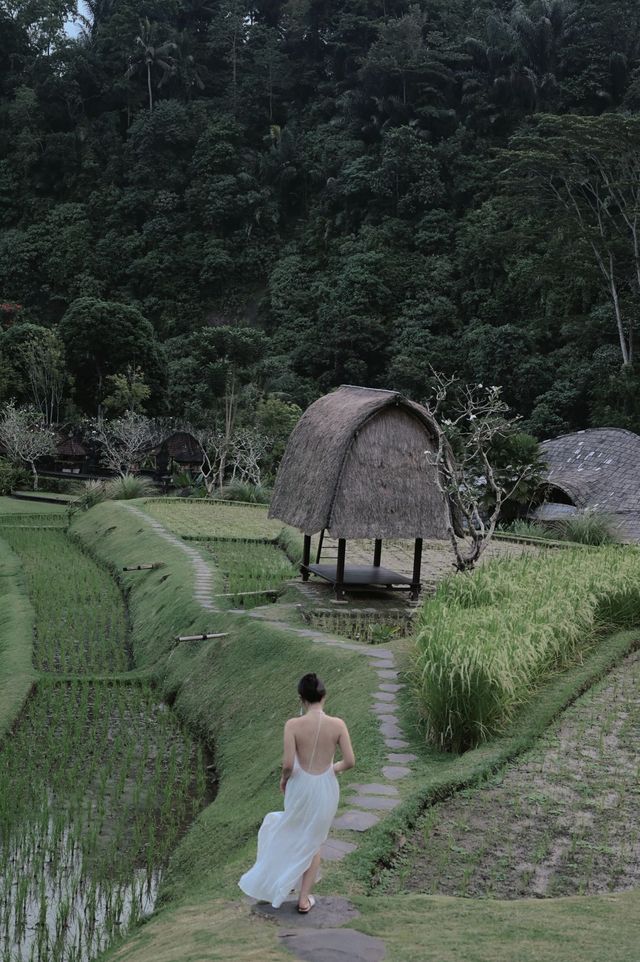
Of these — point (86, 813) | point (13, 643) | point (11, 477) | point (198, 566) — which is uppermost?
point (11, 477)

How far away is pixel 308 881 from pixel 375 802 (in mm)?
1210

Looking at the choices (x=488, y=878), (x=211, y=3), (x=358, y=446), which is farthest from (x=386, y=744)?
(x=211, y=3)

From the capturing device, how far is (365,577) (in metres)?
10.9

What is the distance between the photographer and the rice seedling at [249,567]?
1176cm

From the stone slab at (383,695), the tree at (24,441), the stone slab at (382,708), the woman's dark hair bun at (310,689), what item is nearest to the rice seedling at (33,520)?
the tree at (24,441)

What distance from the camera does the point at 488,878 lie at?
14.0 feet

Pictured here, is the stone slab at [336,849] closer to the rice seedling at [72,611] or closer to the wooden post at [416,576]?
the rice seedling at [72,611]

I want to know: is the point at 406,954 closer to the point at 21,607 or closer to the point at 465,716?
the point at 465,716

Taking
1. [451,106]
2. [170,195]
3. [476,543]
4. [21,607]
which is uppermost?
[451,106]

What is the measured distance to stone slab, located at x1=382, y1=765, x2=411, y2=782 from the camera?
213 inches

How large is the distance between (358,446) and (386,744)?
4849mm

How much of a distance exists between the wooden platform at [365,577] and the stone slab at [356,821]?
228 inches

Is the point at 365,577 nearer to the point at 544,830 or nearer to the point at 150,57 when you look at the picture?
the point at 544,830

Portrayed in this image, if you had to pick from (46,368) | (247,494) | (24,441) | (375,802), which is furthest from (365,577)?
(46,368)
